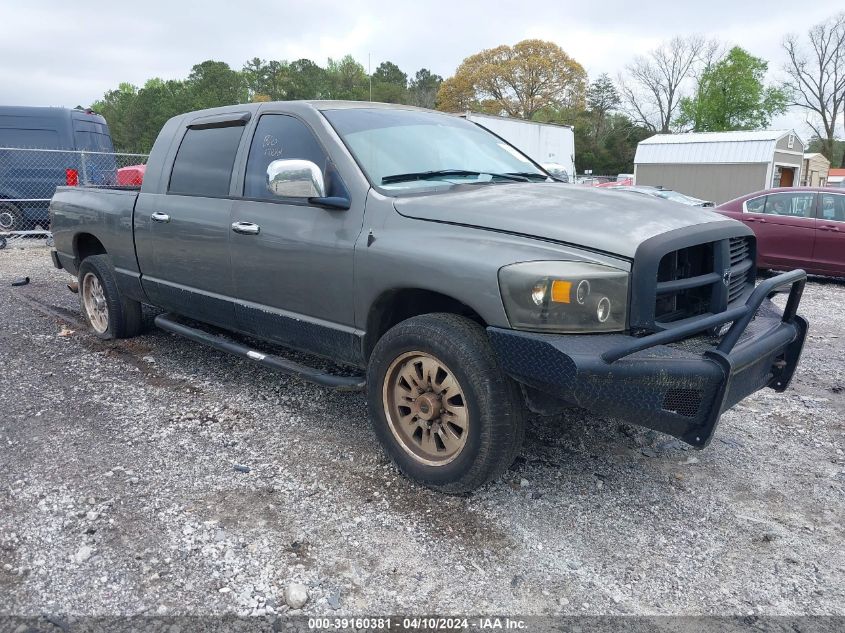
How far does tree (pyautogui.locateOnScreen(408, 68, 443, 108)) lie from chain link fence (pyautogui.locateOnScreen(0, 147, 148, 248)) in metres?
52.5

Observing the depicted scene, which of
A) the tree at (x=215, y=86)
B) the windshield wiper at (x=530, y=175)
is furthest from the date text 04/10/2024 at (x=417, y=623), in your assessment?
the tree at (x=215, y=86)

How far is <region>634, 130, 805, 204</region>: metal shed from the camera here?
107 feet

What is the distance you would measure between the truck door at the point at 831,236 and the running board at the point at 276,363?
8507mm

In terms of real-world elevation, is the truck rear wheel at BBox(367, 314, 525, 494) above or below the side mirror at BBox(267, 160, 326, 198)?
below

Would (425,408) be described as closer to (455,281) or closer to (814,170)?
(455,281)

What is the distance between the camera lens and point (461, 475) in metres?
3.02

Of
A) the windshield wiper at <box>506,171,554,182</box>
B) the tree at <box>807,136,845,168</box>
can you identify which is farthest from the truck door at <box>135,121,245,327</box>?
the tree at <box>807,136,845,168</box>

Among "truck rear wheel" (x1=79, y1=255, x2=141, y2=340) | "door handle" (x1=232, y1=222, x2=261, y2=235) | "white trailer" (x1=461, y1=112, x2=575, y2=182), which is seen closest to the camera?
"door handle" (x1=232, y1=222, x2=261, y2=235)

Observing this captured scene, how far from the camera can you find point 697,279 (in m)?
2.90

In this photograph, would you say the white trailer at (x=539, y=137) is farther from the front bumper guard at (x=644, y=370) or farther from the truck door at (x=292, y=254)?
the front bumper guard at (x=644, y=370)

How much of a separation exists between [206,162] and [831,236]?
880cm

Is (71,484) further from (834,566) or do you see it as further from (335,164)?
(834,566)

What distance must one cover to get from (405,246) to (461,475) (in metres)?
1.10

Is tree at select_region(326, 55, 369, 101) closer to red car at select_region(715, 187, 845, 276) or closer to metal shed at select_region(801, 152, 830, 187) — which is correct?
metal shed at select_region(801, 152, 830, 187)
